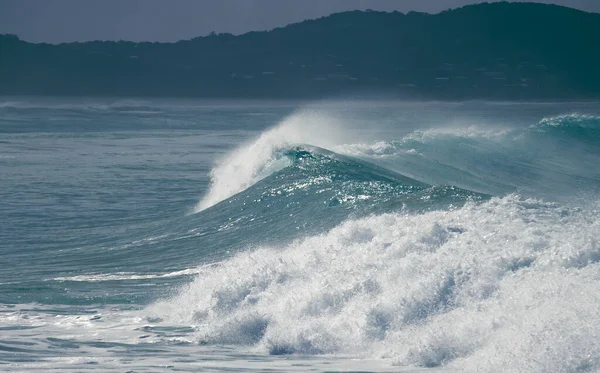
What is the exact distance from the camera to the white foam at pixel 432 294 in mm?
8250

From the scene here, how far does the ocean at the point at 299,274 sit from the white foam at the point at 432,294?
0.02 metres

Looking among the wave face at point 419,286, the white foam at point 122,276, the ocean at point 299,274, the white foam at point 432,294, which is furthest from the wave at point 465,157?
the white foam at point 432,294

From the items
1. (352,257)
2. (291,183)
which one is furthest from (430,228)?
(291,183)

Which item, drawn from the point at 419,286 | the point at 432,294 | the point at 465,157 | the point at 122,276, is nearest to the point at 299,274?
the point at 419,286

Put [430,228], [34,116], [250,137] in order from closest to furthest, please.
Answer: [430,228] → [250,137] → [34,116]

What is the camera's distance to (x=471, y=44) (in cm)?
11556

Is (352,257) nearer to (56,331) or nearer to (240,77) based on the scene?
(56,331)

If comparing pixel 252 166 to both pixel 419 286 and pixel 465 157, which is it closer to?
pixel 465 157

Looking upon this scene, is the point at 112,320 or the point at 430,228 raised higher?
the point at 430,228

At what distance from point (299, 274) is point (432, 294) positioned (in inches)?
87.1

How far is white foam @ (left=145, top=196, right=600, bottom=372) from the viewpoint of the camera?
8250 mm

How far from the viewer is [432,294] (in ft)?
31.8

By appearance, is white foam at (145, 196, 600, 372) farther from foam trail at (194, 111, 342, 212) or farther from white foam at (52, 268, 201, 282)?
foam trail at (194, 111, 342, 212)

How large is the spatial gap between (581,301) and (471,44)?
110 meters
